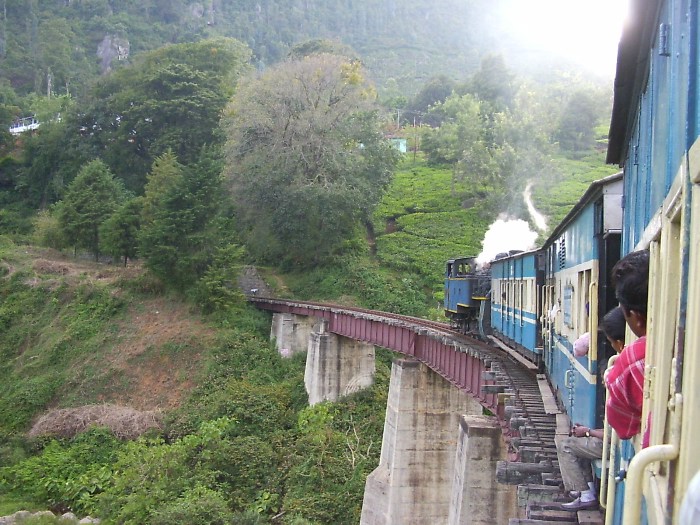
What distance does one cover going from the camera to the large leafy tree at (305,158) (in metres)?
34.8

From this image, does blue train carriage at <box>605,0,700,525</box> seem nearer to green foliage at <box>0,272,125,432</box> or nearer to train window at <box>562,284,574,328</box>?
train window at <box>562,284,574,328</box>

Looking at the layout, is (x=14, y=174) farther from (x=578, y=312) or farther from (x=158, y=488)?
(x=578, y=312)

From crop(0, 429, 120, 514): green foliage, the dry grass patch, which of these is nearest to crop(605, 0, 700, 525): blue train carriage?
crop(0, 429, 120, 514): green foliage

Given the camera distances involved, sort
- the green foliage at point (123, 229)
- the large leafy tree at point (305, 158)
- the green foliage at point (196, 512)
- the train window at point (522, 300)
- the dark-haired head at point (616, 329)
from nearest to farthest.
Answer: the dark-haired head at point (616, 329) < the train window at point (522, 300) < the green foliage at point (196, 512) < the large leafy tree at point (305, 158) < the green foliage at point (123, 229)

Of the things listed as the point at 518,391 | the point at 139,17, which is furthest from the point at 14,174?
the point at 518,391

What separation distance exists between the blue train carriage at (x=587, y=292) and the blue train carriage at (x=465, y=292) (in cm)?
991

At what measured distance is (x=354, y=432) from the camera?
23.8 metres

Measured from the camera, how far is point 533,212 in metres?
39.6

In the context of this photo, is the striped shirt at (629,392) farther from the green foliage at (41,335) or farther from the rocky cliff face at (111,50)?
the rocky cliff face at (111,50)

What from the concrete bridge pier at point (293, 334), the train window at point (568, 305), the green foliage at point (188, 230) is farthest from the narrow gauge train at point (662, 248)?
the green foliage at point (188, 230)

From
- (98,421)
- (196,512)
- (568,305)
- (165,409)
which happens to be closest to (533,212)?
(165,409)

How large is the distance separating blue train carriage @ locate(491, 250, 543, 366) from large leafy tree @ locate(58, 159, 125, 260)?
26.8m

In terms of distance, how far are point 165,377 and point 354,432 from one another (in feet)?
30.1

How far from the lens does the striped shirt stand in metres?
2.97
